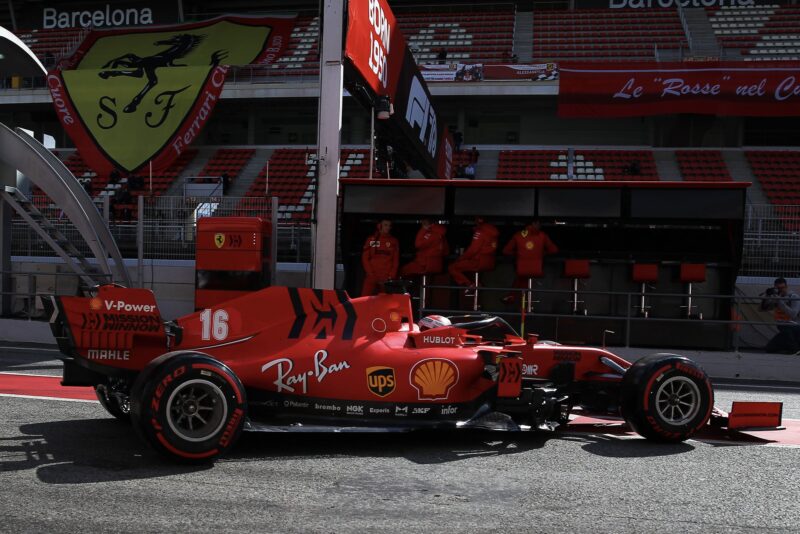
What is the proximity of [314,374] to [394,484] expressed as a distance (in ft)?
3.85

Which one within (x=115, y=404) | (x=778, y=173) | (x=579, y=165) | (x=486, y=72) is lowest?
(x=115, y=404)

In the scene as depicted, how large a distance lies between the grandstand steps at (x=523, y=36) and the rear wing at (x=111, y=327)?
25550mm

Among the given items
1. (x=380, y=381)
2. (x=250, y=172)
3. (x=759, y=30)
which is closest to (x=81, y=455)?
(x=380, y=381)

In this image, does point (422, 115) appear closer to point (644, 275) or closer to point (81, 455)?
point (644, 275)

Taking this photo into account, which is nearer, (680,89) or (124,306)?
(124,306)

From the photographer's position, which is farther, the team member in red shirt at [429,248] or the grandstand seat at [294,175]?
the grandstand seat at [294,175]

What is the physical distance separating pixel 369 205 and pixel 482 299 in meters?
2.57

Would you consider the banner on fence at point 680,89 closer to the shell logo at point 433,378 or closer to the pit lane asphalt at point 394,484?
the pit lane asphalt at point 394,484

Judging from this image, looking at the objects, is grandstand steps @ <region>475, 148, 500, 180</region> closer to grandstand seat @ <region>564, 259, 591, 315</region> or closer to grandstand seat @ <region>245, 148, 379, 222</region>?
grandstand seat @ <region>245, 148, 379, 222</region>

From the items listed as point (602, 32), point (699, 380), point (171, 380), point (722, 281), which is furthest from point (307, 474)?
point (602, 32)

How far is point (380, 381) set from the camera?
5.73m

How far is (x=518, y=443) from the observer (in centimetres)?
607

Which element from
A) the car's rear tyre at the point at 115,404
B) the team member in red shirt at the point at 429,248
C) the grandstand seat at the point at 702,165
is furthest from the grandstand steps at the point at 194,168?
the car's rear tyre at the point at 115,404

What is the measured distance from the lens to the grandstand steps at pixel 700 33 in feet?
93.2
